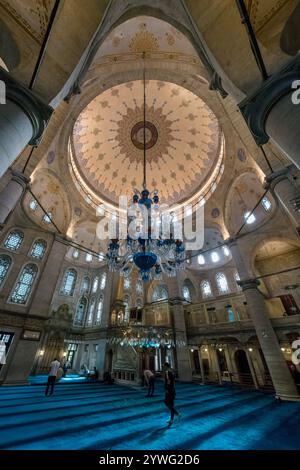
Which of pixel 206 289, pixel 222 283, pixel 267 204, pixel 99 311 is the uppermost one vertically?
pixel 267 204

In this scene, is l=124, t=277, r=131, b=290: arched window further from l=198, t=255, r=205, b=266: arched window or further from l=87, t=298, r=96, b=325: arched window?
l=198, t=255, r=205, b=266: arched window

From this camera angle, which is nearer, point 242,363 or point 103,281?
point 242,363

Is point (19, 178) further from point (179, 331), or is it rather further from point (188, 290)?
point (188, 290)

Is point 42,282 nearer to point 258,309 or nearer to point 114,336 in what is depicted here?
point 114,336

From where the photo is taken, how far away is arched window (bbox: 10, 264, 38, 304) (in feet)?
38.1

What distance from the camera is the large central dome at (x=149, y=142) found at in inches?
602

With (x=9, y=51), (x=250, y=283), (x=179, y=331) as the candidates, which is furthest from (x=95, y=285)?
(x=9, y=51)

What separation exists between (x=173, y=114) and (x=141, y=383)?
20.3 meters

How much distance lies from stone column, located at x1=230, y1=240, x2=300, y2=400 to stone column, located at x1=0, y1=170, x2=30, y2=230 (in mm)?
12959

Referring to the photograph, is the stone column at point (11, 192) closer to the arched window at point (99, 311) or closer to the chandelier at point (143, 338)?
the chandelier at point (143, 338)

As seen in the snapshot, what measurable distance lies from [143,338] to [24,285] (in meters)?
8.48

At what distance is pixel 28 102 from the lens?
348 cm

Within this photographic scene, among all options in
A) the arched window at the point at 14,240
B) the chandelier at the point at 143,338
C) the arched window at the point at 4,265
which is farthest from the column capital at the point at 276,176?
the arched window at the point at 4,265
